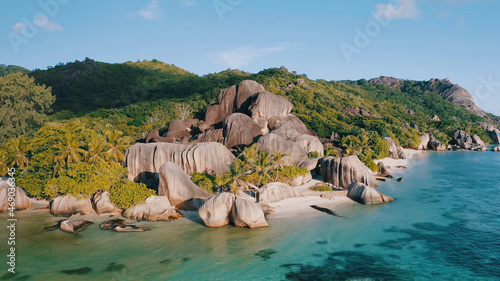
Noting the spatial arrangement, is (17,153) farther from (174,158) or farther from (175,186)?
(175,186)

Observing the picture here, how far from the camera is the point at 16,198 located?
2855cm

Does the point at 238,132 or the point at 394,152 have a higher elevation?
the point at 238,132

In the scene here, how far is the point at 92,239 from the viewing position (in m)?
22.3

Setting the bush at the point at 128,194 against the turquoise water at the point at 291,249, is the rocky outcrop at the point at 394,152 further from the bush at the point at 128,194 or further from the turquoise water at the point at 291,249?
the bush at the point at 128,194

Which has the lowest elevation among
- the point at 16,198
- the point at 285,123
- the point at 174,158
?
the point at 16,198

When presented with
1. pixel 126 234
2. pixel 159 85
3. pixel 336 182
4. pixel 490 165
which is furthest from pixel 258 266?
pixel 159 85

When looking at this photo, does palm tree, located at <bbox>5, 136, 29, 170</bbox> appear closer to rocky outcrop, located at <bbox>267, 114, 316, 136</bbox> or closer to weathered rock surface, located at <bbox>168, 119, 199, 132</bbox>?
weathered rock surface, located at <bbox>168, 119, 199, 132</bbox>

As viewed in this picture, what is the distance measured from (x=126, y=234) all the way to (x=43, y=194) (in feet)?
39.8

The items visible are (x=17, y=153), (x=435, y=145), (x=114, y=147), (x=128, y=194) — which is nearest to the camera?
(x=128, y=194)

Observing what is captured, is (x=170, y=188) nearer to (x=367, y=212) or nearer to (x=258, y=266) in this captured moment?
(x=258, y=266)

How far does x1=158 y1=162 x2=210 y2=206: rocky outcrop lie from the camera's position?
27.7 m

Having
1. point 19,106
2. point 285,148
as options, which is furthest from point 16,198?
point 19,106

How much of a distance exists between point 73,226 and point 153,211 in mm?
5814

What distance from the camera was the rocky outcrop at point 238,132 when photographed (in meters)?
45.4
